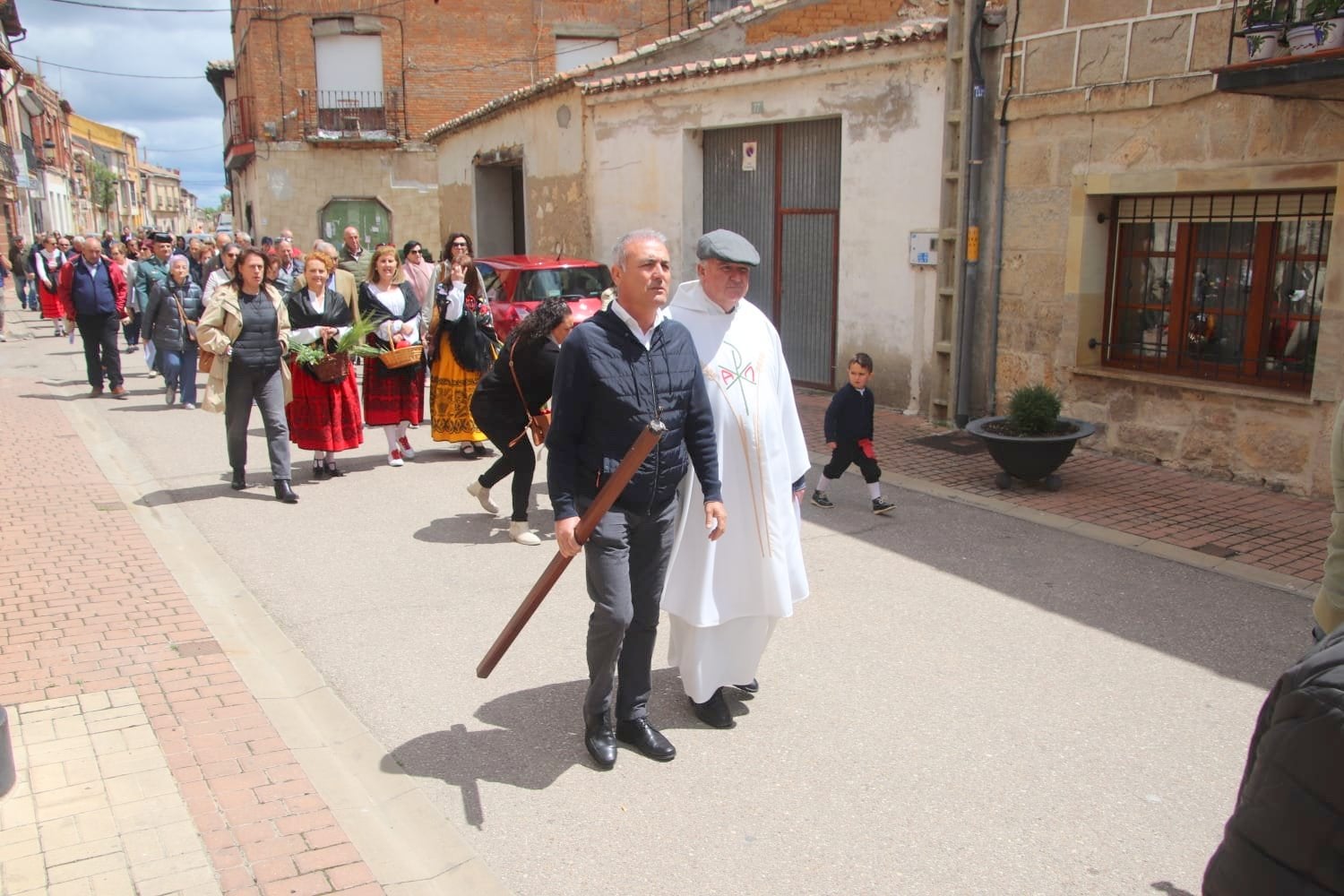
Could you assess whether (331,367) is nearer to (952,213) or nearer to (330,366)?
(330,366)

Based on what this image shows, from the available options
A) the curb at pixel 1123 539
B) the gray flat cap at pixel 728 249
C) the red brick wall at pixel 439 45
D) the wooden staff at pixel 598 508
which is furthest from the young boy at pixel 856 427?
the red brick wall at pixel 439 45

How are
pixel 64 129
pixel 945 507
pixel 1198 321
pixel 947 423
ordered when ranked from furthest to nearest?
pixel 64 129
pixel 947 423
pixel 1198 321
pixel 945 507

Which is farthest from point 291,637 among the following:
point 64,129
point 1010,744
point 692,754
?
point 64,129

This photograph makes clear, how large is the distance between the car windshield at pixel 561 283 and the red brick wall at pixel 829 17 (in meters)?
4.82

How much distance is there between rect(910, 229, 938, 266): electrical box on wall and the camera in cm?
1052

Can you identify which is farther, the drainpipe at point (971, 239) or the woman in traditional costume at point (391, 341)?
the drainpipe at point (971, 239)

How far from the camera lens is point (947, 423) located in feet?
34.3

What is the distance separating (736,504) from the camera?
13.4 ft

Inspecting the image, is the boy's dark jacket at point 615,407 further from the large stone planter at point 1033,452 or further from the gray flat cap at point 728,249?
the large stone planter at point 1033,452

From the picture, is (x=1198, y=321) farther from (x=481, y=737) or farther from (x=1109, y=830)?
(x=481, y=737)

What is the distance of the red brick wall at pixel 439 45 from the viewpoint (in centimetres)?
3066

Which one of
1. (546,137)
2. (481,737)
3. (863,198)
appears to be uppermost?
(546,137)

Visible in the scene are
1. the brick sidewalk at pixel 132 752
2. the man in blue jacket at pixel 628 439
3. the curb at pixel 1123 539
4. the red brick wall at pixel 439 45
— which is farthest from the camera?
the red brick wall at pixel 439 45

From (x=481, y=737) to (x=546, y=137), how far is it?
14.9m
